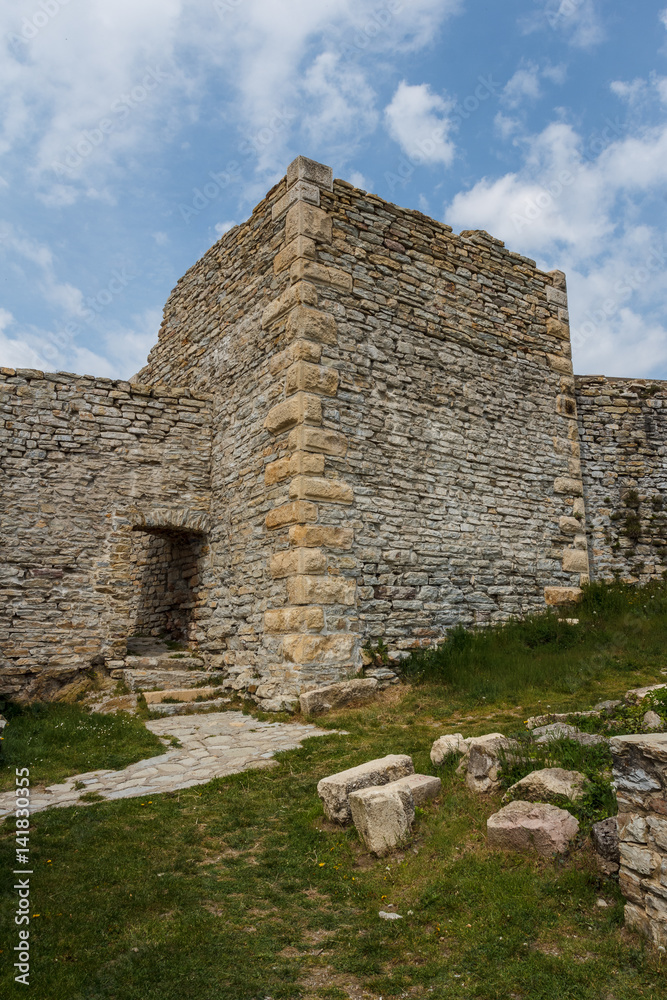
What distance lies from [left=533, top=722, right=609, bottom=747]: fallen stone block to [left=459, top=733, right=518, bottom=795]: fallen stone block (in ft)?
0.72

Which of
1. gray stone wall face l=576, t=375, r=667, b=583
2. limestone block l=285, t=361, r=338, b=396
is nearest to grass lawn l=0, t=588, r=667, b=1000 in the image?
limestone block l=285, t=361, r=338, b=396

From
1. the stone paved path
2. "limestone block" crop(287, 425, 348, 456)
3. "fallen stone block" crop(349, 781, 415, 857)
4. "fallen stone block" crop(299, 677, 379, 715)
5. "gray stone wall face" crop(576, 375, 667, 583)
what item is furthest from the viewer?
"gray stone wall face" crop(576, 375, 667, 583)

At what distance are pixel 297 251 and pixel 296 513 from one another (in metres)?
3.18

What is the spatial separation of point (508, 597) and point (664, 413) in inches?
207

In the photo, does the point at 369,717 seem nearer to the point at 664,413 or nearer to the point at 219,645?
the point at 219,645

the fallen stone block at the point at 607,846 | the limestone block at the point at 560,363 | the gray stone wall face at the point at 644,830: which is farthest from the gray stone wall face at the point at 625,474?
the gray stone wall face at the point at 644,830

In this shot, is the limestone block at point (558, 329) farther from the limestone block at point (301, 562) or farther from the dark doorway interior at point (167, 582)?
the dark doorway interior at point (167, 582)

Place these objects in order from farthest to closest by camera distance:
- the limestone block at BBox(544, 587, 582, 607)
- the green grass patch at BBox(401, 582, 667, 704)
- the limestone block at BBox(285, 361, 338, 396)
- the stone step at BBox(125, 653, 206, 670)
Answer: the limestone block at BBox(544, 587, 582, 607)
the stone step at BBox(125, 653, 206, 670)
the limestone block at BBox(285, 361, 338, 396)
the green grass patch at BBox(401, 582, 667, 704)

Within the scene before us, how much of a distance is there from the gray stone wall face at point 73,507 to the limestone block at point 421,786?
5293mm

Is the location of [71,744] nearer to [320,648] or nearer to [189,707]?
[189,707]

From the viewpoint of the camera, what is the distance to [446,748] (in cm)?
429

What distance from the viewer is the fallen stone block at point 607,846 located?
2.77 metres

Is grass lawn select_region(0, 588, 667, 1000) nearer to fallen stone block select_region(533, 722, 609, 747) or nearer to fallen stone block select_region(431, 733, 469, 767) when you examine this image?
fallen stone block select_region(431, 733, 469, 767)

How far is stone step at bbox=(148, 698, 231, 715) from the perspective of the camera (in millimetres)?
6984
